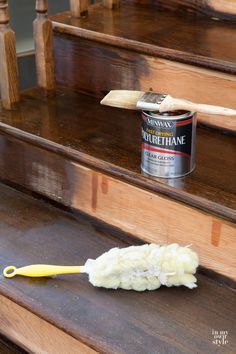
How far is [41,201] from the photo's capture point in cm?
153

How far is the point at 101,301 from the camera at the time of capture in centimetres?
119

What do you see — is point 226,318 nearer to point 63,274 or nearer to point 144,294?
point 144,294

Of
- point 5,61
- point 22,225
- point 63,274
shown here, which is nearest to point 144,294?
point 63,274

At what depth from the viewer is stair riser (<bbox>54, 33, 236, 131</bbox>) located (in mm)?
1447

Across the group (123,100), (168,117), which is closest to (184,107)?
(168,117)

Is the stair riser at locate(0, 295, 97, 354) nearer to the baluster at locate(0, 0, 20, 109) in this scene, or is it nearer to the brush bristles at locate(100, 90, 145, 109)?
the brush bristles at locate(100, 90, 145, 109)

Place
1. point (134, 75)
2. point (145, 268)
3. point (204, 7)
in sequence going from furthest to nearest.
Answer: point (204, 7) → point (134, 75) → point (145, 268)

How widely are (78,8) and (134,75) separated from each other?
0.31 metres

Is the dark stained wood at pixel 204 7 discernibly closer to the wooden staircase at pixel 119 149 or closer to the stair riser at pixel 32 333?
the wooden staircase at pixel 119 149

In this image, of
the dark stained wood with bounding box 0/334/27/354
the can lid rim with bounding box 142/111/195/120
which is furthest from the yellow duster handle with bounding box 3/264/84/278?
the can lid rim with bounding box 142/111/195/120

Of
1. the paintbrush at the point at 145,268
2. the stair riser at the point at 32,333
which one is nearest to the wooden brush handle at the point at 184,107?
the paintbrush at the point at 145,268

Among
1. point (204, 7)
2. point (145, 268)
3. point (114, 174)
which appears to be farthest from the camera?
point (204, 7)

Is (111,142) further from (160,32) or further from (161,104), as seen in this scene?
(160,32)

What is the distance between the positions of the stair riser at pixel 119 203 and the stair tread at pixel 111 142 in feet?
0.09
